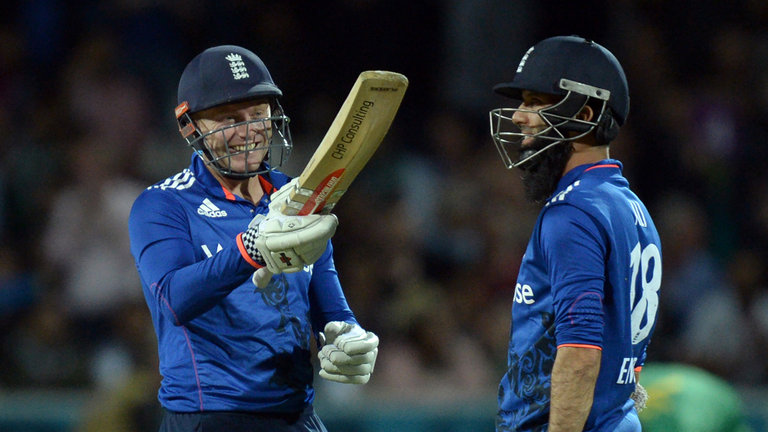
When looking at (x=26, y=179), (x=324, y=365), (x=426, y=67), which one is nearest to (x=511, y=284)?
(x=426, y=67)

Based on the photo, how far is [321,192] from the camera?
3.20 metres

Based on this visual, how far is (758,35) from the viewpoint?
330 inches

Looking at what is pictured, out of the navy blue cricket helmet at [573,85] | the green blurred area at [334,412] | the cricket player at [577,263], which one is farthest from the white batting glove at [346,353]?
the green blurred area at [334,412]

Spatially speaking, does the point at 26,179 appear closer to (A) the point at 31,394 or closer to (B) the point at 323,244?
(A) the point at 31,394

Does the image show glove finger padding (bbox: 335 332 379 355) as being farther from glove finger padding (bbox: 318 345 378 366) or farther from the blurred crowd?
the blurred crowd

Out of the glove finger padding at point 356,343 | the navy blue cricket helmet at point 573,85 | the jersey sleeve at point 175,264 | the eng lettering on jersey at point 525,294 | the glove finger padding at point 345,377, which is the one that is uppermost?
the navy blue cricket helmet at point 573,85

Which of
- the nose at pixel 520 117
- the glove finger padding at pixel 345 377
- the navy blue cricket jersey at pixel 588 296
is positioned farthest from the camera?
the glove finger padding at pixel 345 377

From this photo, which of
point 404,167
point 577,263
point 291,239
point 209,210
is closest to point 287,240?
point 291,239

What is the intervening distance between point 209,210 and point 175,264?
11.2 inches

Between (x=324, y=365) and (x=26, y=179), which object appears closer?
(x=324, y=365)

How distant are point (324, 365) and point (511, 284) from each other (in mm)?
3908

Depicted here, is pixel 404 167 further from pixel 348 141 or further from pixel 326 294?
pixel 348 141

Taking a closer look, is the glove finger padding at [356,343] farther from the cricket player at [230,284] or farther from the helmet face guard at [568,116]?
the helmet face guard at [568,116]

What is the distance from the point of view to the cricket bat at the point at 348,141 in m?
3.05
